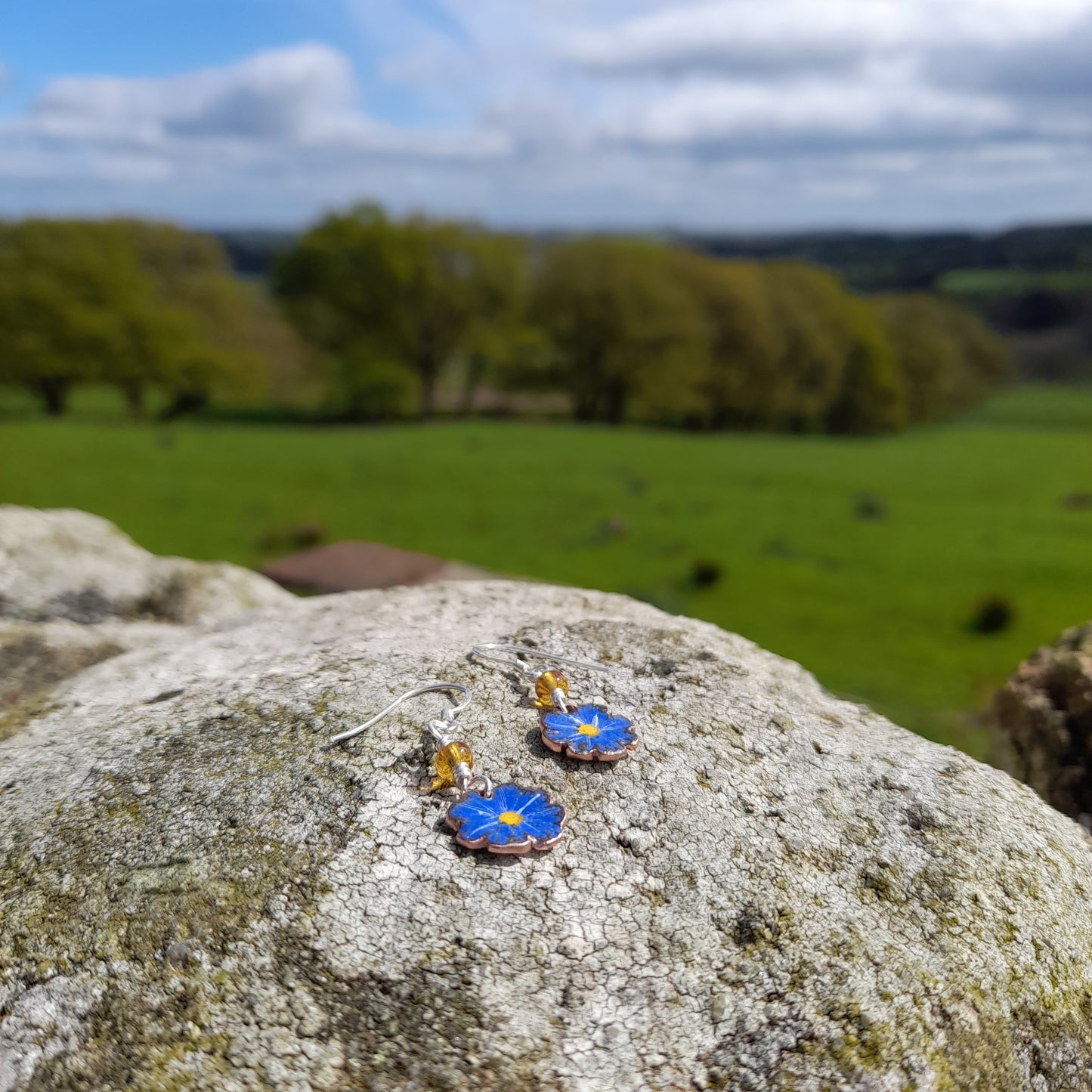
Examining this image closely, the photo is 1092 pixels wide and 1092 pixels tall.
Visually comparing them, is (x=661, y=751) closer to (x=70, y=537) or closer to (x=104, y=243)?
(x=70, y=537)

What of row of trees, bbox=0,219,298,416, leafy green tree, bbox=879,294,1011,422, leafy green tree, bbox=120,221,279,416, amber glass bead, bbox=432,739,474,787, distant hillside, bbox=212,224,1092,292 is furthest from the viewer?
distant hillside, bbox=212,224,1092,292

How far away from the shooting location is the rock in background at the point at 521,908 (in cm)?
241

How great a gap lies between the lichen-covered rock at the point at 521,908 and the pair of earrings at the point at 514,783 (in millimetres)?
69

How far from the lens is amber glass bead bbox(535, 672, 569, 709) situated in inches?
131

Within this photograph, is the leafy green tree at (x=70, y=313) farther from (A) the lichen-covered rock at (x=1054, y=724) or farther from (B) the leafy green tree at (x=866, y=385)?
(A) the lichen-covered rock at (x=1054, y=724)

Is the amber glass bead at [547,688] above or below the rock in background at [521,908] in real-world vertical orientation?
above

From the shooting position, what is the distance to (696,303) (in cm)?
4384

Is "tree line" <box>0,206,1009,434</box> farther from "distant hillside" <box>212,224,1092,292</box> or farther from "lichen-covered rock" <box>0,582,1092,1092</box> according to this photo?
"lichen-covered rock" <box>0,582,1092,1092</box>

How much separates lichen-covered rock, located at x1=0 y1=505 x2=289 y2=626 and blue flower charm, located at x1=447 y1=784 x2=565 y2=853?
9.57 feet

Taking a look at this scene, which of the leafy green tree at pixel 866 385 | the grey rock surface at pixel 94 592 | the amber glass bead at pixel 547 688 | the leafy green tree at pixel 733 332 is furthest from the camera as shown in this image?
the leafy green tree at pixel 866 385

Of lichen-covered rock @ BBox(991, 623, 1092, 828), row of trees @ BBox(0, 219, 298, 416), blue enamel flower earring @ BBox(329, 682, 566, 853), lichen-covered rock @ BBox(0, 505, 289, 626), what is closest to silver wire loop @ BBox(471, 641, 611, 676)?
blue enamel flower earring @ BBox(329, 682, 566, 853)

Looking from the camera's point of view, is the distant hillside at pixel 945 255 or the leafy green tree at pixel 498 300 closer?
the leafy green tree at pixel 498 300

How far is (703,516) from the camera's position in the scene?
936 inches

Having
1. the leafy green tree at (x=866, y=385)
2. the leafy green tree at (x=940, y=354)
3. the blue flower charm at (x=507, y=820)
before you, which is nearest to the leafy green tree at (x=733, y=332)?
the leafy green tree at (x=866, y=385)
